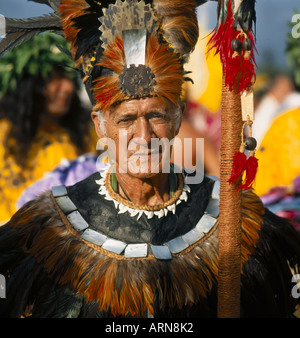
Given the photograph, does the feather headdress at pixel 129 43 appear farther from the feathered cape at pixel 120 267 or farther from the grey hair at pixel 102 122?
the feathered cape at pixel 120 267

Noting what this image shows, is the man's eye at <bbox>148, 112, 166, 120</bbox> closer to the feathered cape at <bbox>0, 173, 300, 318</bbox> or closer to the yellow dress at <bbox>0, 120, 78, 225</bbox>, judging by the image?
the feathered cape at <bbox>0, 173, 300, 318</bbox>

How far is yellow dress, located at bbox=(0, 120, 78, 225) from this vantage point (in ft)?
15.0

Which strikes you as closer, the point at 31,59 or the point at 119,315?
the point at 119,315

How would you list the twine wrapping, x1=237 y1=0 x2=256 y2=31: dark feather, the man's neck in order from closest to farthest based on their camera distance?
x1=237 y1=0 x2=256 y2=31: dark feather → the twine wrapping → the man's neck

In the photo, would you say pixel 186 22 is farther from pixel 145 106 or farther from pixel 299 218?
pixel 299 218

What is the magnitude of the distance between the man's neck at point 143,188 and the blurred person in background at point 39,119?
6.32 ft

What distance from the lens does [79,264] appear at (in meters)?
2.59

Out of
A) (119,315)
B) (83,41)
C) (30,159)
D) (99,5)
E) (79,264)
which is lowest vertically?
(119,315)

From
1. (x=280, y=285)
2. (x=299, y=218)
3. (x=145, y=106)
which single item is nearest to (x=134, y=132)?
(x=145, y=106)

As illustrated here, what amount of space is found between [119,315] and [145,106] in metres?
0.98

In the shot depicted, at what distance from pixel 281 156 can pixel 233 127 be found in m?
2.59

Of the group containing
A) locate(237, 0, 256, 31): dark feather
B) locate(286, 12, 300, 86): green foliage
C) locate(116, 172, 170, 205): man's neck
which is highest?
locate(286, 12, 300, 86): green foliage

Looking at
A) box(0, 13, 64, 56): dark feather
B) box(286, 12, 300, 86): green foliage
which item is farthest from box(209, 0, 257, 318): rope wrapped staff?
box(286, 12, 300, 86): green foliage

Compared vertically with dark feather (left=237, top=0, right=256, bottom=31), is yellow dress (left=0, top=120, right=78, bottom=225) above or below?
below
